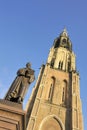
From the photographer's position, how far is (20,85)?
6512mm

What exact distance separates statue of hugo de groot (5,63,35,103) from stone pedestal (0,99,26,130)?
64 centimetres

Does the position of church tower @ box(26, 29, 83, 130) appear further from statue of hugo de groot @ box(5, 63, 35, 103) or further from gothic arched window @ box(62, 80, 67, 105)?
statue of hugo de groot @ box(5, 63, 35, 103)

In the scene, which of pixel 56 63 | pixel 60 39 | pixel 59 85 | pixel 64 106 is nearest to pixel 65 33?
pixel 60 39

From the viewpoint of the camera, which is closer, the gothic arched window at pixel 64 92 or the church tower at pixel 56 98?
the church tower at pixel 56 98

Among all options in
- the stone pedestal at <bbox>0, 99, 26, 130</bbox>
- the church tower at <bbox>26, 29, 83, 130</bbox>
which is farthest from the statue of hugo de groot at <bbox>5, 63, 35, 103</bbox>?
the church tower at <bbox>26, 29, 83, 130</bbox>

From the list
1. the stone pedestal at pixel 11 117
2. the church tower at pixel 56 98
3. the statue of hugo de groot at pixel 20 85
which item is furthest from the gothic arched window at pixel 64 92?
the stone pedestal at pixel 11 117

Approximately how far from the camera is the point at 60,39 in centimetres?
3684

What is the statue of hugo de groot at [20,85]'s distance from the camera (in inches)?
237

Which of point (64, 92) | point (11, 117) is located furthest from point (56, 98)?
point (11, 117)

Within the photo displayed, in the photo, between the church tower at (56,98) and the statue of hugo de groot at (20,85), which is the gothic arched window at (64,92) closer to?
the church tower at (56,98)

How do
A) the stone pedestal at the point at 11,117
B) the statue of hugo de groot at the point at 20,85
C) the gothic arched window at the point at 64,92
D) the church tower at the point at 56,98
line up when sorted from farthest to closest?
1. the gothic arched window at the point at 64,92
2. the church tower at the point at 56,98
3. the statue of hugo de groot at the point at 20,85
4. the stone pedestal at the point at 11,117

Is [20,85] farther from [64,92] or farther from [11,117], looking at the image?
[64,92]

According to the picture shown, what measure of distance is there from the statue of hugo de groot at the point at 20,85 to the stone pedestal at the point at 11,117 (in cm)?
64

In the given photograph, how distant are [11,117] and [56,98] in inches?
773
